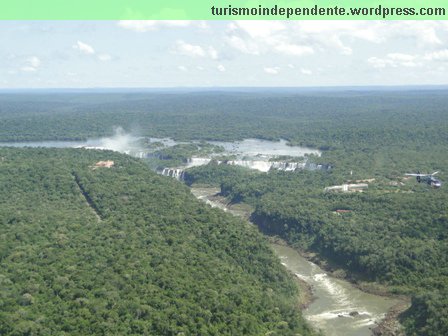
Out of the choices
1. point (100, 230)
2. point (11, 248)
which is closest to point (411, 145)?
point (100, 230)

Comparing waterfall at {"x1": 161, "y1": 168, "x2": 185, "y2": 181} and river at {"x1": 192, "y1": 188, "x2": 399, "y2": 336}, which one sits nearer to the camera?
river at {"x1": 192, "y1": 188, "x2": 399, "y2": 336}

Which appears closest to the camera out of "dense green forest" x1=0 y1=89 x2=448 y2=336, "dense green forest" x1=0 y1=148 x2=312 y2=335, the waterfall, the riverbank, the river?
"dense green forest" x1=0 y1=148 x2=312 y2=335

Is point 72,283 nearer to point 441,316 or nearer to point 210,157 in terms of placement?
point 441,316

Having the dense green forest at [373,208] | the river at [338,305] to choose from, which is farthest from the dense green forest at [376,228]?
the river at [338,305]

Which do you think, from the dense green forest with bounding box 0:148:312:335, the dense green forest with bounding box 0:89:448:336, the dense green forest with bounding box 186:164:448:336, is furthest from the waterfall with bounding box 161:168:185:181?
the dense green forest with bounding box 0:148:312:335

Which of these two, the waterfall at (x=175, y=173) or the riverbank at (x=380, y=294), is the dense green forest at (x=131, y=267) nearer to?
the riverbank at (x=380, y=294)

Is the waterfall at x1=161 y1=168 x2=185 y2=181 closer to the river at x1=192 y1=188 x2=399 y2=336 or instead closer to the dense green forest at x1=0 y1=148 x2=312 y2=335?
the dense green forest at x1=0 y1=148 x2=312 y2=335

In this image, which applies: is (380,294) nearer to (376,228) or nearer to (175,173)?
(376,228)
